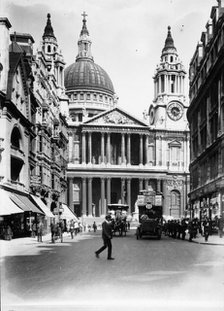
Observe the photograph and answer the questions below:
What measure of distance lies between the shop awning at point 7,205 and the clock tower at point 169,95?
77.3 meters

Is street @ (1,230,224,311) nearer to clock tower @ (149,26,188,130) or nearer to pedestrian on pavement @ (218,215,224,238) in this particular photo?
pedestrian on pavement @ (218,215,224,238)

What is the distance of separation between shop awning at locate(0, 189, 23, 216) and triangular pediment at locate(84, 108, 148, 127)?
242 ft

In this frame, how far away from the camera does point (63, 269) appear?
60.2 feet

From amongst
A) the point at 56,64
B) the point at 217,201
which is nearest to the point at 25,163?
the point at 217,201

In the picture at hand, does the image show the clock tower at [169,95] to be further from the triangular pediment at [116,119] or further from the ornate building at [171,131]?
the triangular pediment at [116,119]

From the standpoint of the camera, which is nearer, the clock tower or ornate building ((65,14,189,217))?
ornate building ((65,14,189,217))

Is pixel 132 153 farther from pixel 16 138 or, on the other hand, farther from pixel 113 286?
pixel 113 286

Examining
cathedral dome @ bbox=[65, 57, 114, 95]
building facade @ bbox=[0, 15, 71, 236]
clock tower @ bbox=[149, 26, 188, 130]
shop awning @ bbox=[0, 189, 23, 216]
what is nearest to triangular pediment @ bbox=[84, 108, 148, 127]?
clock tower @ bbox=[149, 26, 188, 130]

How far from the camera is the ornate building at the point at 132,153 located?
105 m

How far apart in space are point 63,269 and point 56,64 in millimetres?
64523

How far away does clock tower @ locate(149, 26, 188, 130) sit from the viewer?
349 ft

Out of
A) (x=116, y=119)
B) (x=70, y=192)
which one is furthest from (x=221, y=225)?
(x=116, y=119)

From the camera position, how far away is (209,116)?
49.5 meters

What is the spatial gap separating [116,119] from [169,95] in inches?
502
